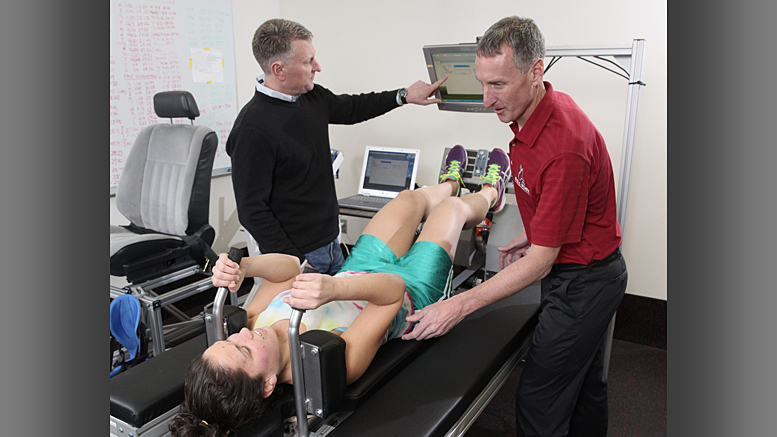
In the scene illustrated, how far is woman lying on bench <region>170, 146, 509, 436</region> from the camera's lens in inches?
50.3

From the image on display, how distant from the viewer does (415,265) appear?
1.97 meters

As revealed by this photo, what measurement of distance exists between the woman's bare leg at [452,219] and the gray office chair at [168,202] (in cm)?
123

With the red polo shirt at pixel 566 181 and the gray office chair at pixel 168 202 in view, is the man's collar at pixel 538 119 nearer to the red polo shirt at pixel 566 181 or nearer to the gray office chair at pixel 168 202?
the red polo shirt at pixel 566 181

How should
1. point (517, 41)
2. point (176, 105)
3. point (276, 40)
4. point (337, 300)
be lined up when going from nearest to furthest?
1. point (517, 41)
2. point (337, 300)
3. point (276, 40)
4. point (176, 105)

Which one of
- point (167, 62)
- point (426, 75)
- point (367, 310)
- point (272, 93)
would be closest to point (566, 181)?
point (367, 310)

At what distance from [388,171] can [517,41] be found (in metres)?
2.12

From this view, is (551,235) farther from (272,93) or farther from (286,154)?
(272,93)

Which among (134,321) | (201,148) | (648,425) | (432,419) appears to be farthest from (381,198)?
(432,419)

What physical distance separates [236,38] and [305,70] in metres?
1.90

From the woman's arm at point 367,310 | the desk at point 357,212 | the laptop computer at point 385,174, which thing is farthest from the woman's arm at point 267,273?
the laptop computer at point 385,174

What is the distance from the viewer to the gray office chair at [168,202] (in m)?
2.57

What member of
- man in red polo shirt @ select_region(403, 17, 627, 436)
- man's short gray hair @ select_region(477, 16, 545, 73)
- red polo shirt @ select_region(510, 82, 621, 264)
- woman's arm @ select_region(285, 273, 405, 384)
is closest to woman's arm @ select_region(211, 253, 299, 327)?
woman's arm @ select_region(285, 273, 405, 384)

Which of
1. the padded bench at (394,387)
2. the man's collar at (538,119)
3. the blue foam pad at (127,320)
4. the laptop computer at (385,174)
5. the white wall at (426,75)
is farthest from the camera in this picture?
the laptop computer at (385,174)

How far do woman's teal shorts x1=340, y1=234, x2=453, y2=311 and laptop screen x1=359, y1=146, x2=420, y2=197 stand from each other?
1.35 meters
